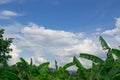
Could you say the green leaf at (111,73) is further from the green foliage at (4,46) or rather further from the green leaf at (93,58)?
the green foliage at (4,46)

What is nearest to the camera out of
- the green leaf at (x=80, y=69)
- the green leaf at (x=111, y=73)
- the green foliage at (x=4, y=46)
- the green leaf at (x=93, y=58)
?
the green leaf at (x=111, y=73)

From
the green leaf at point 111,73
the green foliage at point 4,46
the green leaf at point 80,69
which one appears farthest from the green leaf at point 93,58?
the green foliage at point 4,46

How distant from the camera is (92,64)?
3.66 meters

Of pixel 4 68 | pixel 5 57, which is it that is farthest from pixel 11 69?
pixel 5 57

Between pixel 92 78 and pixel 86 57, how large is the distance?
308mm

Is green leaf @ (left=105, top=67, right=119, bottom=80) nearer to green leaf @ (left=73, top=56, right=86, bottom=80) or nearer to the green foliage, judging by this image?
green leaf @ (left=73, top=56, right=86, bottom=80)

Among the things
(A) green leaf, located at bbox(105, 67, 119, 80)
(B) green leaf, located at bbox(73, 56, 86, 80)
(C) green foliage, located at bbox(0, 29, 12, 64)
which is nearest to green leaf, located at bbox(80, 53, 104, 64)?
(B) green leaf, located at bbox(73, 56, 86, 80)

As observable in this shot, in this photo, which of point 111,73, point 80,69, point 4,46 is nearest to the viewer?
point 111,73

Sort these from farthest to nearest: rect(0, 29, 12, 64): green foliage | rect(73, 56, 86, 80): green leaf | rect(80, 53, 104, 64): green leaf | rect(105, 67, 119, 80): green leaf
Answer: rect(0, 29, 12, 64): green foliage, rect(80, 53, 104, 64): green leaf, rect(73, 56, 86, 80): green leaf, rect(105, 67, 119, 80): green leaf

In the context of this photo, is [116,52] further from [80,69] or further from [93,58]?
[80,69]

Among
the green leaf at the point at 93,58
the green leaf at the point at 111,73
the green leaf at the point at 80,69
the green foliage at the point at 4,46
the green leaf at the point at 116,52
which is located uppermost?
the green foliage at the point at 4,46

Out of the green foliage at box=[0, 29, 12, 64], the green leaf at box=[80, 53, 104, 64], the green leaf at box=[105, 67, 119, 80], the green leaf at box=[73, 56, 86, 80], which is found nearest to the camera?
the green leaf at box=[105, 67, 119, 80]

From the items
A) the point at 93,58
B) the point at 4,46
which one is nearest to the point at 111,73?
the point at 93,58

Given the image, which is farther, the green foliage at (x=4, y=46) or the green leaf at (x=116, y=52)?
the green foliage at (x=4, y=46)
